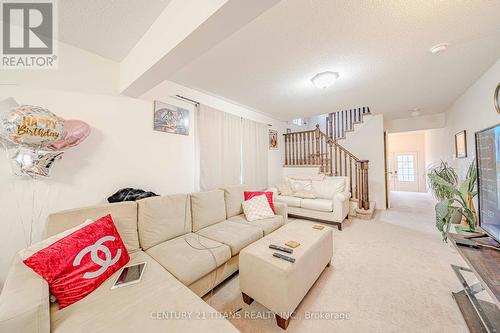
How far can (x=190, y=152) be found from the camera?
112 inches

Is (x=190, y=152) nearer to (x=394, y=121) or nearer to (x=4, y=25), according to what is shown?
(x=4, y=25)

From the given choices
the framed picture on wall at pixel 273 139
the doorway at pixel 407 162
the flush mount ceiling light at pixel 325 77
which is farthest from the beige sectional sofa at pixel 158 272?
the doorway at pixel 407 162

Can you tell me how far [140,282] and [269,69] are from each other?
2.47 metres

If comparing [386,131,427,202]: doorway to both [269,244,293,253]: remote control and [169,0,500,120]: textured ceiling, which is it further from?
[269,244,293,253]: remote control

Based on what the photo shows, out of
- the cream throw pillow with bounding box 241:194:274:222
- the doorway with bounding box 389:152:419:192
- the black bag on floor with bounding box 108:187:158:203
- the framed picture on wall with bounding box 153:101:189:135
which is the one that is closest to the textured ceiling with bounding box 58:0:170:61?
the framed picture on wall with bounding box 153:101:189:135

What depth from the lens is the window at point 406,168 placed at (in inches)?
281

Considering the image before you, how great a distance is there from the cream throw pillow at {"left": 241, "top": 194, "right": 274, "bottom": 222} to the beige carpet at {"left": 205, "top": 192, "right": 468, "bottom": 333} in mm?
803

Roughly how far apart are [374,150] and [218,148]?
392 centimetres

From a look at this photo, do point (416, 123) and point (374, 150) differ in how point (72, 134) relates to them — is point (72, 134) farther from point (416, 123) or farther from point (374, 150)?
point (416, 123)

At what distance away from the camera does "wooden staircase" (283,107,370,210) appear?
409cm

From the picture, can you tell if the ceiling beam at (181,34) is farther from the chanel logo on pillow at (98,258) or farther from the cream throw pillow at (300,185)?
the cream throw pillow at (300,185)

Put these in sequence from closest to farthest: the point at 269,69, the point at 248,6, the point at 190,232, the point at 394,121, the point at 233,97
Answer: the point at 248,6, the point at 190,232, the point at 269,69, the point at 233,97, the point at 394,121

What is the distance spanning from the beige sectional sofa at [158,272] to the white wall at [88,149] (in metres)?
0.53

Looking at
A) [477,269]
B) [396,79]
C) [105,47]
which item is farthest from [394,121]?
[105,47]
